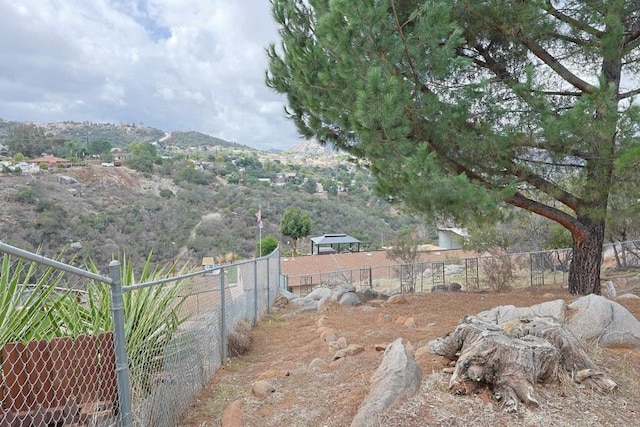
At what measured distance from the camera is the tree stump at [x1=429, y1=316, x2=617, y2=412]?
388cm

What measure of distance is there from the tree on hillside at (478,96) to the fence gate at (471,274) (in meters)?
4.88

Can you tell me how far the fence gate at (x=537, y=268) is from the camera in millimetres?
14430

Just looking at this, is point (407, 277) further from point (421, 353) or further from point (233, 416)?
point (233, 416)

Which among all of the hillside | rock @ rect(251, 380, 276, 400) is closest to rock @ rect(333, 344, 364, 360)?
rock @ rect(251, 380, 276, 400)

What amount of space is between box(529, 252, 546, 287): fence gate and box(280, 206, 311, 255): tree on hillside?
85.7 feet

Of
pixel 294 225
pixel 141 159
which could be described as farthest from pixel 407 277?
pixel 141 159

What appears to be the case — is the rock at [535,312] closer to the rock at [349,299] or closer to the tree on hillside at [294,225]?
the rock at [349,299]

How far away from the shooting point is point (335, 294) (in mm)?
12078

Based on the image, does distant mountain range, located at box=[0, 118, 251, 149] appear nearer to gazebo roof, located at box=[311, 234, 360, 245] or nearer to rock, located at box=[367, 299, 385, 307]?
gazebo roof, located at box=[311, 234, 360, 245]

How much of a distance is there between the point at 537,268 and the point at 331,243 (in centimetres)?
2245

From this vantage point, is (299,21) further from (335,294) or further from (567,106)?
(335,294)

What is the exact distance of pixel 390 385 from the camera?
3996 mm

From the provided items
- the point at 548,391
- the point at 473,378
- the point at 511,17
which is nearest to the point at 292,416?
the point at 473,378

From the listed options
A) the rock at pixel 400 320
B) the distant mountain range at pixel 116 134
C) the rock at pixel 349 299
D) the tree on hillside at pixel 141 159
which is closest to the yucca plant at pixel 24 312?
the rock at pixel 400 320
